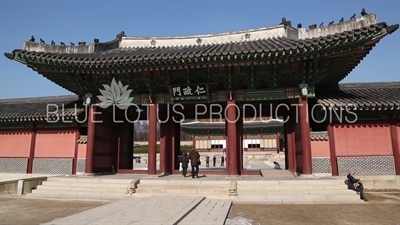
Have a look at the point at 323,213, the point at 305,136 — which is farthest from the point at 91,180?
the point at 305,136

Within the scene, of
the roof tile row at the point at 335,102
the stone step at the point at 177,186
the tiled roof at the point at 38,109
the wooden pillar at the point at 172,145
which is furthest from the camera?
the wooden pillar at the point at 172,145

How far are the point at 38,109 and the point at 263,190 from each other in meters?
15.0

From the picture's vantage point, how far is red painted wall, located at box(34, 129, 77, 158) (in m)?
16.6

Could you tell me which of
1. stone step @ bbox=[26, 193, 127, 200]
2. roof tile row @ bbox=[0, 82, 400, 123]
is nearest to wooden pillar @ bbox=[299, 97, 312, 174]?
roof tile row @ bbox=[0, 82, 400, 123]

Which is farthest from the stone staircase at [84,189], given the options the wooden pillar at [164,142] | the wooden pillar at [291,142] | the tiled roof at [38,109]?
the wooden pillar at [291,142]

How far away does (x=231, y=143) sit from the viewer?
14.1 m

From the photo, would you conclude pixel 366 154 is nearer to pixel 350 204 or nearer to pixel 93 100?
pixel 350 204

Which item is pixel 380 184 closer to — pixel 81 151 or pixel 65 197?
pixel 65 197

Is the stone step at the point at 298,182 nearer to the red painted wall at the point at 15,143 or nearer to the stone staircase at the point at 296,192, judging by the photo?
the stone staircase at the point at 296,192

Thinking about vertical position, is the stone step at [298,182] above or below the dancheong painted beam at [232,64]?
below

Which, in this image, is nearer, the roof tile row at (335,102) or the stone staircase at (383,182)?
the stone staircase at (383,182)

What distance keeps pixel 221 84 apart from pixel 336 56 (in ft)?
17.9

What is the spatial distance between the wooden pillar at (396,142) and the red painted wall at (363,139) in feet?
0.52

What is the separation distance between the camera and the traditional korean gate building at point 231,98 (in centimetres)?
1296
